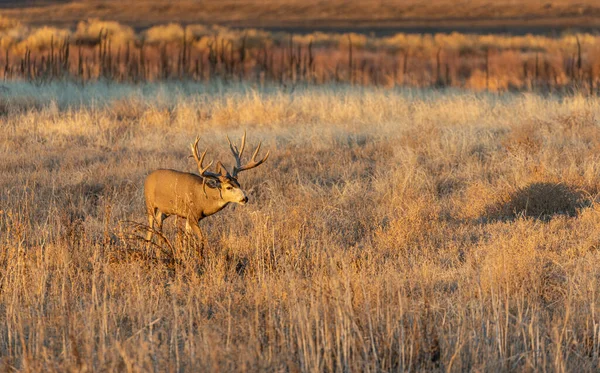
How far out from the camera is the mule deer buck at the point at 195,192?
707cm

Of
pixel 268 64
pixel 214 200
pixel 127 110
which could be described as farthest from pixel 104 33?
pixel 214 200

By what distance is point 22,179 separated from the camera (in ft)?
34.0

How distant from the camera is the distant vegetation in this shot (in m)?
25.0

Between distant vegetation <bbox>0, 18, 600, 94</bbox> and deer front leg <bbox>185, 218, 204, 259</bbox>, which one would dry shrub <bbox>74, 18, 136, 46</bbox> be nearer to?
distant vegetation <bbox>0, 18, 600, 94</bbox>

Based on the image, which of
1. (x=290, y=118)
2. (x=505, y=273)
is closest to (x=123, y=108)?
(x=290, y=118)

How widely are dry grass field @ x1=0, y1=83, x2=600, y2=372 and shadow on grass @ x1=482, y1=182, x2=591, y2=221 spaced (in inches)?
0.9

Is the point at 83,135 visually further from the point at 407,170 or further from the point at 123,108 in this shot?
the point at 407,170

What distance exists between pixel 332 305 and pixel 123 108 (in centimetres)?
1234

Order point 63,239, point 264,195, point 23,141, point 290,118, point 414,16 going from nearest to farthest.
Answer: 1. point 63,239
2. point 264,195
3. point 23,141
4. point 290,118
5. point 414,16

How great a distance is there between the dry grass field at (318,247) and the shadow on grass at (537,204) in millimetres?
23

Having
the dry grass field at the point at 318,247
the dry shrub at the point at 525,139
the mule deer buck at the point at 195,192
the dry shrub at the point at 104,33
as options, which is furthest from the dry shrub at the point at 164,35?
the mule deer buck at the point at 195,192

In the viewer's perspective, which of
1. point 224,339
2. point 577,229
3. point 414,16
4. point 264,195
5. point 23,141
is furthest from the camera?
point 414,16

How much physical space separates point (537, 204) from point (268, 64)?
20335 millimetres

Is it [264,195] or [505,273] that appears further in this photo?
[264,195]
